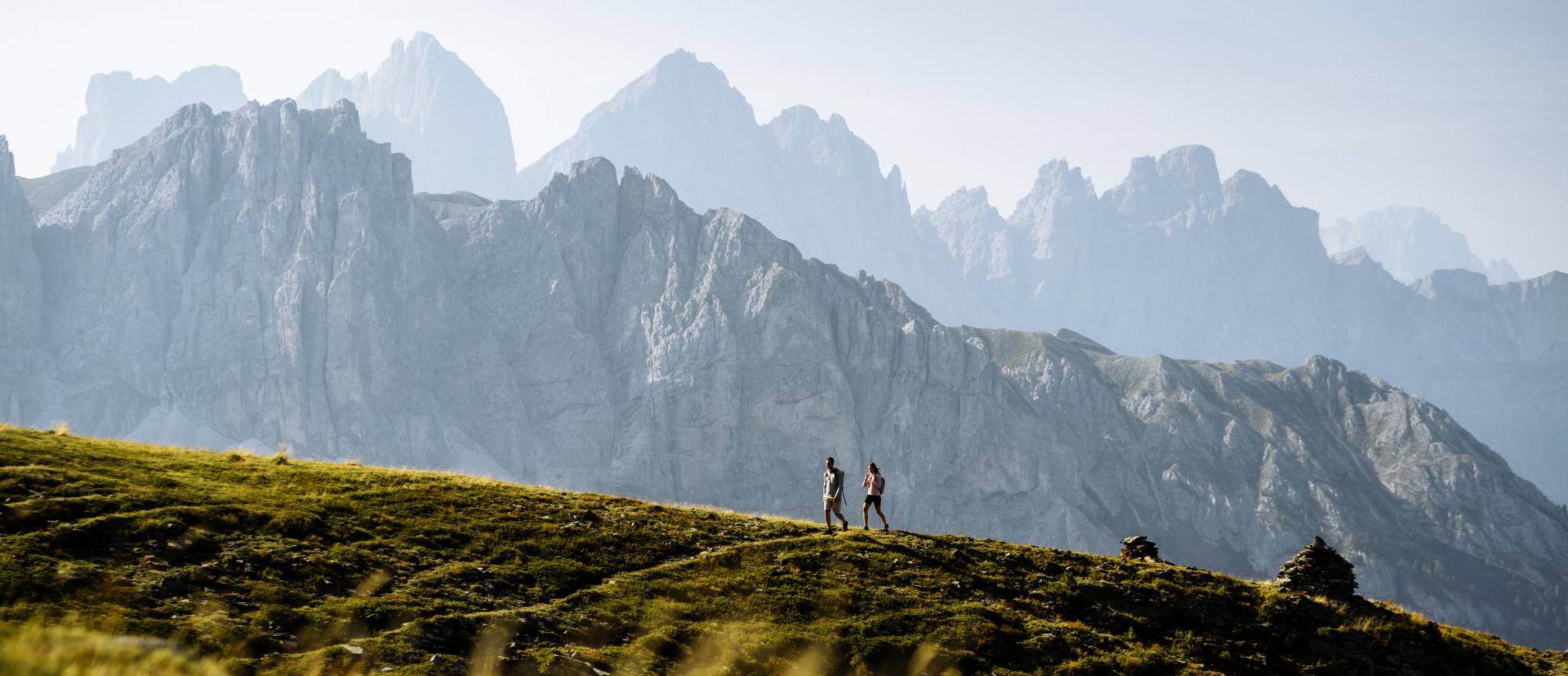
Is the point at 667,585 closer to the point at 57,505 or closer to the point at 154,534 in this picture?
the point at 154,534

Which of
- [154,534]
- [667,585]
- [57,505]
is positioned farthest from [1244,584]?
[57,505]

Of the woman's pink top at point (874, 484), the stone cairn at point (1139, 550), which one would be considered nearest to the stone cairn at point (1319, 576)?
the stone cairn at point (1139, 550)

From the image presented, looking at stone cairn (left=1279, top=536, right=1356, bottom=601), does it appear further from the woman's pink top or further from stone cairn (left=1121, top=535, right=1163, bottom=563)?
the woman's pink top

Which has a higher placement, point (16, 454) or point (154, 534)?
point (16, 454)

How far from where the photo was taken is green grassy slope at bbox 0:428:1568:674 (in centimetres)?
1994

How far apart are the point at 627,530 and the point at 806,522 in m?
8.89

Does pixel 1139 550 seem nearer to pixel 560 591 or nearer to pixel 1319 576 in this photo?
pixel 1319 576

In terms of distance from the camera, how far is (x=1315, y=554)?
111ft

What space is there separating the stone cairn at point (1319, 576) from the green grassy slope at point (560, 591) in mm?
994

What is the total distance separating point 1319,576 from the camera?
33.0m

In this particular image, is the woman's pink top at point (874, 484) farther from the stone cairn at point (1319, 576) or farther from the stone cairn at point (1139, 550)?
the stone cairn at point (1319, 576)

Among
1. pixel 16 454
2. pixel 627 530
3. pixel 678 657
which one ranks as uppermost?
pixel 16 454

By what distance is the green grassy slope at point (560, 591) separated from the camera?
19.9 metres

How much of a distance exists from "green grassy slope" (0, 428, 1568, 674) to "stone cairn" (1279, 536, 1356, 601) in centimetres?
99
